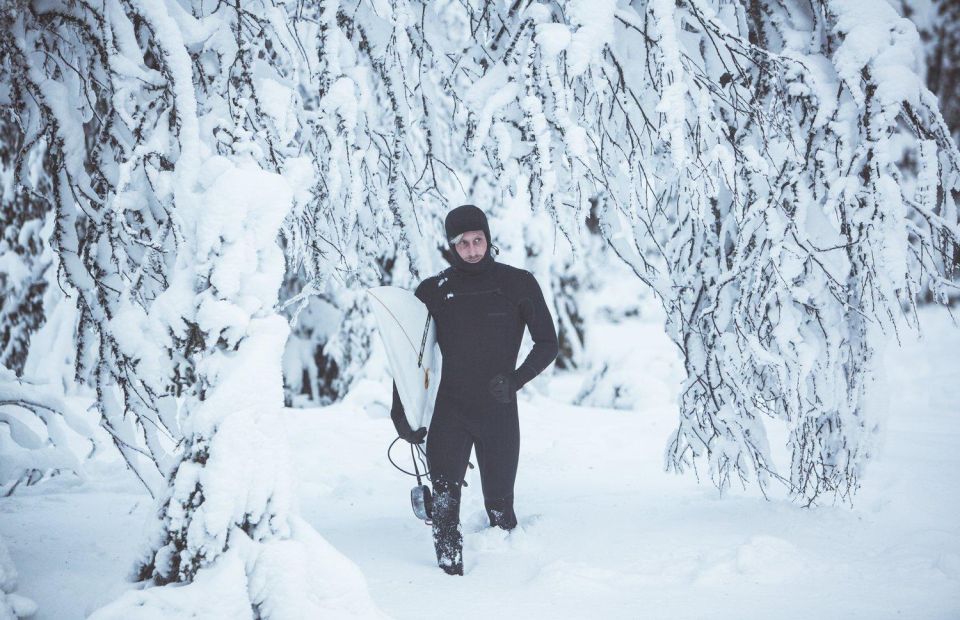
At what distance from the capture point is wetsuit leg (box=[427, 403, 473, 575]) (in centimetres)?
272

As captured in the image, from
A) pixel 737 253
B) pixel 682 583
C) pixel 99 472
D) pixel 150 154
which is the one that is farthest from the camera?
pixel 99 472

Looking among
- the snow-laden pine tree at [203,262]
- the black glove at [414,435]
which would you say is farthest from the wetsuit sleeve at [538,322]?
the snow-laden pine tree at [203,262]

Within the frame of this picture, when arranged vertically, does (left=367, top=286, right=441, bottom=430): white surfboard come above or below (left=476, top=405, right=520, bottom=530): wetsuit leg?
above

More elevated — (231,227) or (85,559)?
(231,227)

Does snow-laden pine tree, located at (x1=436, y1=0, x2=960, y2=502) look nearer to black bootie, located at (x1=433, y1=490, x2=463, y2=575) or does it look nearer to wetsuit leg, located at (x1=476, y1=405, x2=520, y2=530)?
wetsuit leg, located at (x1=476, y1=405, x2=520, y2=530)

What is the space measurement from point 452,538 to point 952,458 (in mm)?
4075

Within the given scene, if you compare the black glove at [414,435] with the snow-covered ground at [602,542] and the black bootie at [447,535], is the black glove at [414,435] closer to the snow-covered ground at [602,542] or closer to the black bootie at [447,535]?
the black bootie at [447,535]

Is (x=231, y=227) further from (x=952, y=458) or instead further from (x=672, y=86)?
(x=952, y=458)

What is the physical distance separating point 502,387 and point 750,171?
1.35m

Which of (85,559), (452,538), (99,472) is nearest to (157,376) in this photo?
(85,559)

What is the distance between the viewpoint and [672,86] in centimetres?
216

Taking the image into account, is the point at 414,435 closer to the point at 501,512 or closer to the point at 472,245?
the point at 501,512

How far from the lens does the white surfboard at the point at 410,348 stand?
3080mm

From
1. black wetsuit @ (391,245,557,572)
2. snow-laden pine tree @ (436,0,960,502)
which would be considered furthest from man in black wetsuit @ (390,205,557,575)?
snow-laden pine tree @ (436,0,960,502)
